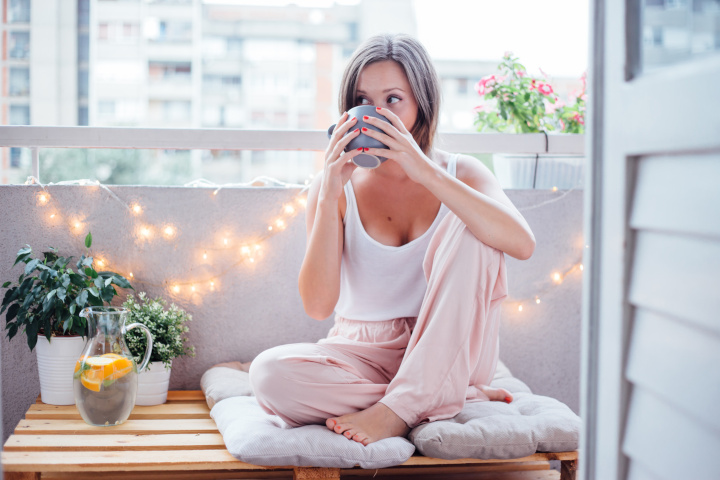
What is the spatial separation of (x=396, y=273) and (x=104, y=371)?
71 centimetres

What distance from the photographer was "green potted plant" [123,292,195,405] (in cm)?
162

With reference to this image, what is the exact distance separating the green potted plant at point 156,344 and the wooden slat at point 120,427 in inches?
5.8

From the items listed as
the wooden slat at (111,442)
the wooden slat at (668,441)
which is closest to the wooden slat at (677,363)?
the wooden slat at (668,441)

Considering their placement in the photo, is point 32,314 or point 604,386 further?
point 32,314

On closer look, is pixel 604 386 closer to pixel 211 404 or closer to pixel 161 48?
pixel 211 404

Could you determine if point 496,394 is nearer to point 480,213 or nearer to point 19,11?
point 480,213

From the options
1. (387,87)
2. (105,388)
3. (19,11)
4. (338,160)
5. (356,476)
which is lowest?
(356,476)

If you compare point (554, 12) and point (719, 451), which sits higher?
point (554, 12)

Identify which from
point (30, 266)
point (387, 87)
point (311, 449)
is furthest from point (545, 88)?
point (30, 266)

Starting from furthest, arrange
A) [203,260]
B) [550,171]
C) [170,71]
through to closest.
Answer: [170,71]
[550,171]
[203,260]

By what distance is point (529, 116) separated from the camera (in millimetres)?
2074

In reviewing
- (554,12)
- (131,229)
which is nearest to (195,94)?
(554,12)

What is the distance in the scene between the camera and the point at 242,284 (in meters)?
1.88

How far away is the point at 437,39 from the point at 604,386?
2611cm
